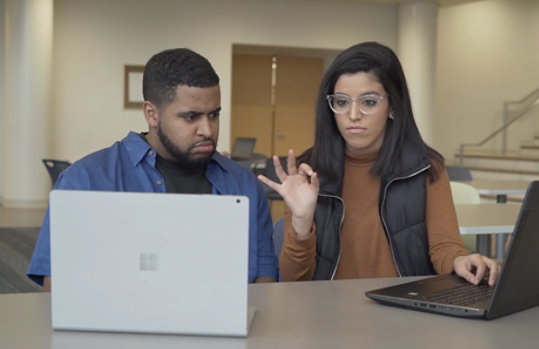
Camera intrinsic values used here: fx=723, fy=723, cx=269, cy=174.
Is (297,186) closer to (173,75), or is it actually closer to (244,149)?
(173,75)

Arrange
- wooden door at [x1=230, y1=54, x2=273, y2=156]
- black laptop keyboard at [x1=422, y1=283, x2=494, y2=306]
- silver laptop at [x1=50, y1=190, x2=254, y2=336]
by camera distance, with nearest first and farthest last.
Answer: silver laptop at [x1=50, y1=190, x2=254, y2=336] < black laptop keyboard at [x1=422, y1=283, x2=494, y2=306] < wooden door at [x1=230, y1=54, x2=273, y2=156]

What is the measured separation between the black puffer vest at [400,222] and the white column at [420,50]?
8542mm

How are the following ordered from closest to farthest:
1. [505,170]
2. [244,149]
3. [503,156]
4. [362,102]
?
[362,102], [244,149], [505,170], [503,156]

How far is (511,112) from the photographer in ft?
38.9

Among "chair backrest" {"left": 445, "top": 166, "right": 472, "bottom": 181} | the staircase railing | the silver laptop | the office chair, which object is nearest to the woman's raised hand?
the silver laptop

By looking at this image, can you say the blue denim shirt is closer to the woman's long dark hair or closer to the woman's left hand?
the woman's long dark hair

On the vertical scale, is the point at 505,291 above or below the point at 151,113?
below

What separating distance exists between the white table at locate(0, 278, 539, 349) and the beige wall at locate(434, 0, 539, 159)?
10383mm

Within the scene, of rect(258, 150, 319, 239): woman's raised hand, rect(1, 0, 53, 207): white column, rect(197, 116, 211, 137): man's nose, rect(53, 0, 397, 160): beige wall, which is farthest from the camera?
rect(53, 0, 397, 160): beige wall

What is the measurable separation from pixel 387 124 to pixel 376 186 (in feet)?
0.61

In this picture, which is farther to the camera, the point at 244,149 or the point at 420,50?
the point at 420,50

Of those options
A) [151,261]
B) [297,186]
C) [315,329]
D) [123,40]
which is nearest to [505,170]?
[123,40]

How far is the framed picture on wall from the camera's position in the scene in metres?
9.97

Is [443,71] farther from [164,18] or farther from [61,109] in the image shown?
[61,109]
